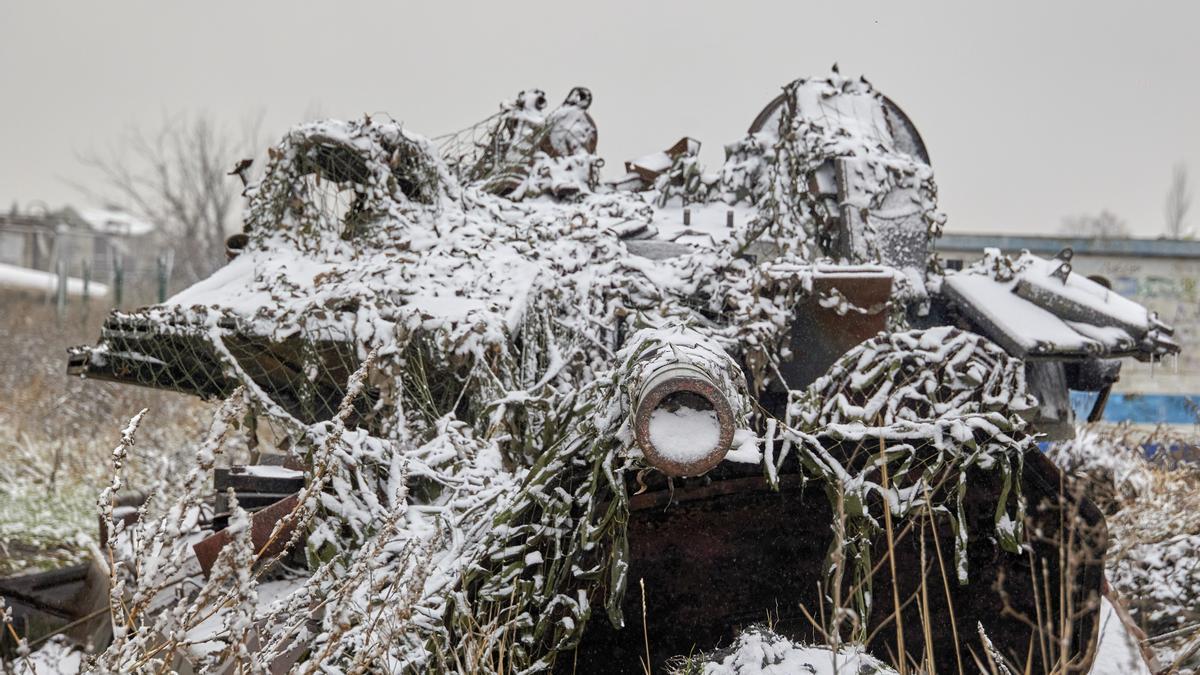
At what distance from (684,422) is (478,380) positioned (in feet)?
7.63

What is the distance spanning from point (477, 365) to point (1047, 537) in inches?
108

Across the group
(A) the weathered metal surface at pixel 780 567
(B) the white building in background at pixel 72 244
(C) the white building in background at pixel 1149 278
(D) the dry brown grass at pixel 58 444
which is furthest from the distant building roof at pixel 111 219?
(A) the weathered metal surface at pixel 780 567

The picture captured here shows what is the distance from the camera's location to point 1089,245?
18.5 m

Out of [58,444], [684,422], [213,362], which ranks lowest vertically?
[58,444]

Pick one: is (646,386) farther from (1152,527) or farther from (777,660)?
(1152,527)

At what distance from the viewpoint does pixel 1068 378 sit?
6195 mm

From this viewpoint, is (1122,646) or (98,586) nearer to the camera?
(1122,646)

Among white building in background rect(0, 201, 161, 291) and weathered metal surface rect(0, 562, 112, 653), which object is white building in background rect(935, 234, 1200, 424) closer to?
weathered metal surface rect(0, 562, 112, 653)

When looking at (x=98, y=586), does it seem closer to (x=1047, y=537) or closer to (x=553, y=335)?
(x=553, y=335)

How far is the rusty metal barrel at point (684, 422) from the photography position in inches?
104

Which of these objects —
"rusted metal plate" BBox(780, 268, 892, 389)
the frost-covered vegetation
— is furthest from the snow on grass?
"rusted metal plate" BBox(780, 268, 892, 389)

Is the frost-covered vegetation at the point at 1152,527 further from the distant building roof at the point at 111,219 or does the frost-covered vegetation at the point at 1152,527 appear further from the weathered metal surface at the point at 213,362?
the distant building roof at the point at 111,219

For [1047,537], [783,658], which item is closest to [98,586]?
[783,658]

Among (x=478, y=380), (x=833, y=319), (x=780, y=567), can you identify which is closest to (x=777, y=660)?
(x=780, y=567)
